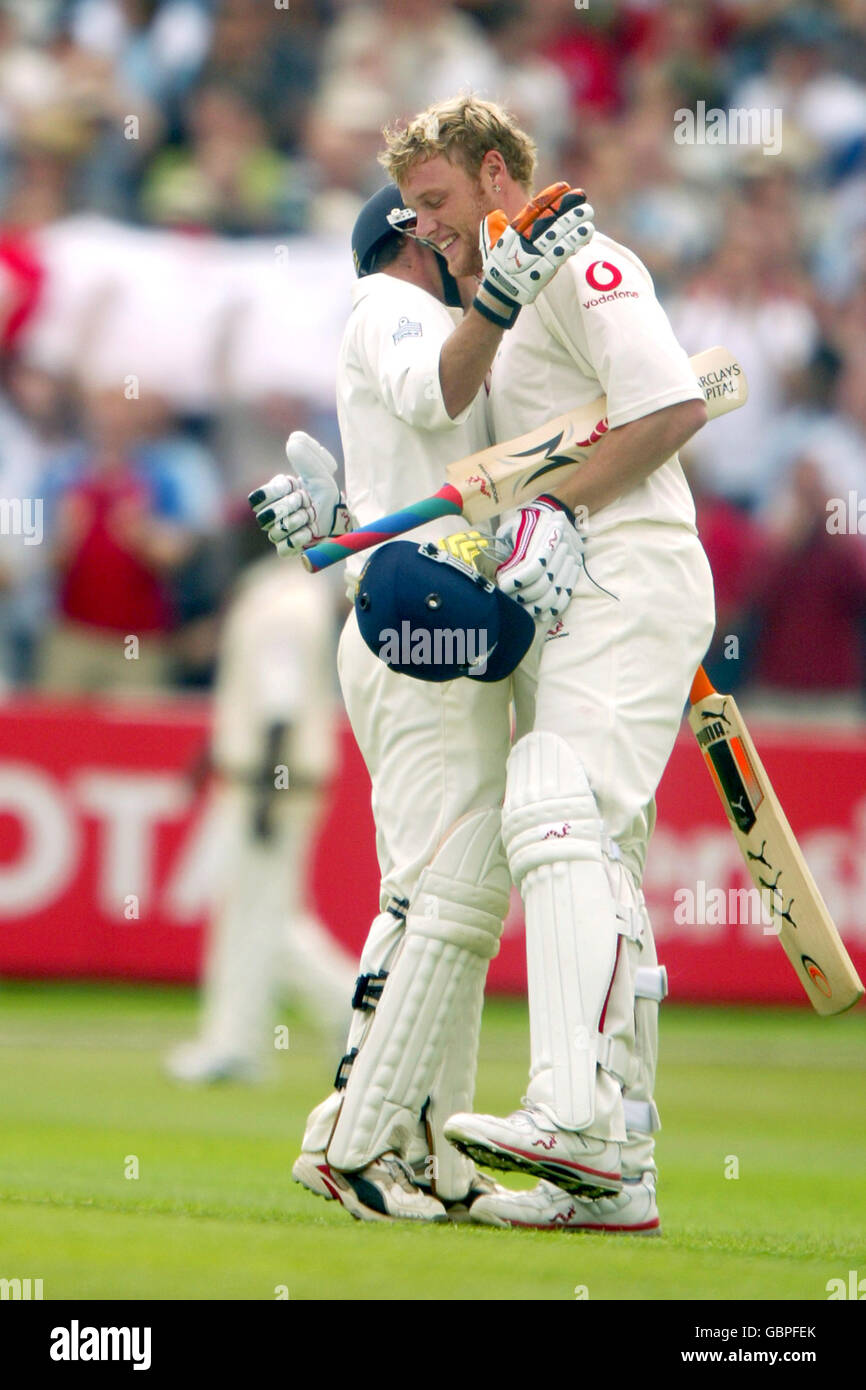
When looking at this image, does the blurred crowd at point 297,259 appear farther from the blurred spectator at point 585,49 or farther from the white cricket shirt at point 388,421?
the white cricket shirt at point 388,421

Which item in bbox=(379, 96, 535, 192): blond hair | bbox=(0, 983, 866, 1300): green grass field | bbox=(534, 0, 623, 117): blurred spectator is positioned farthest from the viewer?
bbox=(534, 0, 623, 117): blurred spectator

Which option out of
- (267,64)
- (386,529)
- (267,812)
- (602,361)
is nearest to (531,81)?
(267,64)

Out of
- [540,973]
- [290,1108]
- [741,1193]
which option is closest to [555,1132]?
[540,973]

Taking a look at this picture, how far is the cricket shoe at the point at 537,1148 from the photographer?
4.54 m

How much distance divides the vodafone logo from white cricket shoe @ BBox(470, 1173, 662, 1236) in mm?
1989

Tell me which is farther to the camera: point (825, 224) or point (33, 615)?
point (825, 224)

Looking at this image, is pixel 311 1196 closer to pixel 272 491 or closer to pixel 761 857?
pixel 761 857

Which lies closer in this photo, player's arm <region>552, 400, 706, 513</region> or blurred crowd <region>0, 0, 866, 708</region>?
player's arm <region>552, 400, 706, 513</region>

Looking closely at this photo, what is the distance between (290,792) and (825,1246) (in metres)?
4.38

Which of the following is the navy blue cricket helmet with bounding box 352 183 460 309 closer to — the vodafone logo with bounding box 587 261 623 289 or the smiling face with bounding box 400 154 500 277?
the smiling face with bounding box 400 154 500 277

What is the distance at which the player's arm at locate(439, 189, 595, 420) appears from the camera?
15.0ft

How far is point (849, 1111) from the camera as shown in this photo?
Answer: 800 centimetres

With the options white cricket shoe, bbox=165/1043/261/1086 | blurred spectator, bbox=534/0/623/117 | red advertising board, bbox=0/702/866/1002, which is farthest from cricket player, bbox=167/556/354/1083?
blurred spectator, bbox=534/0/623/117
